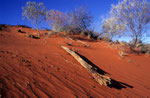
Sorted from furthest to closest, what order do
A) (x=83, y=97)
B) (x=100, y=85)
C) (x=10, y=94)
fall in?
1. (x=100, y=85)
2. (x=83, y=97)
3. (x=10, y=94)

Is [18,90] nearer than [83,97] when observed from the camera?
Yes

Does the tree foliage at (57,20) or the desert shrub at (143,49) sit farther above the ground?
the tree foliage at (57,20)

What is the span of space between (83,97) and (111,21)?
10033 millimetres

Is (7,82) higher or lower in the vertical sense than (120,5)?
lower

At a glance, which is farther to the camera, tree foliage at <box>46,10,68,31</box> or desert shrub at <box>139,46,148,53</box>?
tree foliage at <box>46,10,68,31</box>

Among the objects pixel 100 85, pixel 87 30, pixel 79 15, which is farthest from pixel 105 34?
pixel 100 85

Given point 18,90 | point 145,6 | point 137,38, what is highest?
point 145,6

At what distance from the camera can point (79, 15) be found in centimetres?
1636

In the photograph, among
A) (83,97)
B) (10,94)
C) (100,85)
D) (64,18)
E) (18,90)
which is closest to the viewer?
(10,94)

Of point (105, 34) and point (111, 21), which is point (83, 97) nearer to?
point (111, 21)

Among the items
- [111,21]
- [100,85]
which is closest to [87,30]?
[111,21]

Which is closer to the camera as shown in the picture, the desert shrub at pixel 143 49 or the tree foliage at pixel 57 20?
the desert shrub at pixel 143 49

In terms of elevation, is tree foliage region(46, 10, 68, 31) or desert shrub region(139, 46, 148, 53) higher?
tree foliage region(46, 10, 68, 31)

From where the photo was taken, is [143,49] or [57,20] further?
[57,20]
